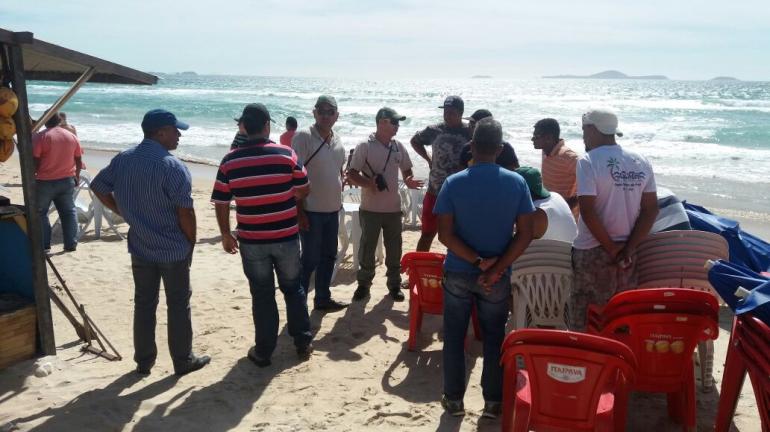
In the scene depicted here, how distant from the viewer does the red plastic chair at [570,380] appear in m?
2.63

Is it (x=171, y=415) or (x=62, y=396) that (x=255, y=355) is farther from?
(x=62, y=396)

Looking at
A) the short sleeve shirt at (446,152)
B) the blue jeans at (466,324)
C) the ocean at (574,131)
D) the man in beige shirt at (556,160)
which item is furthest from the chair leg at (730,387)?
the ocean at (574,131)

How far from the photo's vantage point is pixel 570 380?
2697mm

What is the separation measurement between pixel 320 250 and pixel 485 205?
2130 mm

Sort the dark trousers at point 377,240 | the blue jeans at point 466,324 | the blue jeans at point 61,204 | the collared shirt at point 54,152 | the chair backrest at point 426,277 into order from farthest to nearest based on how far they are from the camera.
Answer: the blue jeans at point 61,204, the collared shirt at point 54,152, the dark trousers at point 377,240, the chair backrest at point 426,277, the blue jeans at point 466,324

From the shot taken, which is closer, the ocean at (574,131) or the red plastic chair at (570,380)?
the red plastic chair at (570,380)

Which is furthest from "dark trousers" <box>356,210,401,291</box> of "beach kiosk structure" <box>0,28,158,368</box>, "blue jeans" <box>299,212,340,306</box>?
"beach kiosk structure" <box>0,28,158,368</box>

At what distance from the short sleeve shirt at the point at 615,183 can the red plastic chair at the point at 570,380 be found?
1138mm

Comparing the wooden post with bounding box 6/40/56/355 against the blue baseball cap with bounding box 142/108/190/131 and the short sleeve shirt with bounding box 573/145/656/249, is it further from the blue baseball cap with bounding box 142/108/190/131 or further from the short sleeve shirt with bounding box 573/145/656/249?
the short sleeve shirt with bounding box 573/145/656/249

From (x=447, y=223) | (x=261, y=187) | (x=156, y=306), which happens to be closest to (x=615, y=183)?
(x=447, y=223)

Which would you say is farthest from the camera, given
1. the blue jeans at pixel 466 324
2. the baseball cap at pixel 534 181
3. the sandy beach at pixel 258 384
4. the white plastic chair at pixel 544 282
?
the baseball cap at pixel 534 181

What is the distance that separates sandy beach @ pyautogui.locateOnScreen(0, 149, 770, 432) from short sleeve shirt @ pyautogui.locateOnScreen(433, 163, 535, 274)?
1.03m

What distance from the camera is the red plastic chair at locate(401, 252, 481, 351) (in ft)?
14.1

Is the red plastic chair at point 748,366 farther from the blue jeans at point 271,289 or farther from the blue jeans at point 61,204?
the blue jeans at point 61,204
